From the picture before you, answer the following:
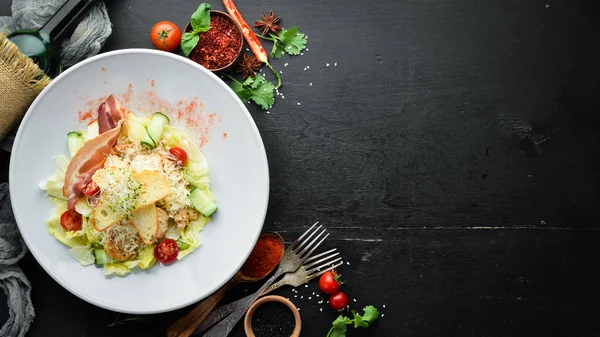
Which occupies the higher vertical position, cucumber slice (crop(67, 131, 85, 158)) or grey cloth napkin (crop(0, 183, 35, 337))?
cucumber slice (crop(67, 131, 85, 158))

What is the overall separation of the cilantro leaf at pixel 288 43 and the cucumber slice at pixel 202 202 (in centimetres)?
105

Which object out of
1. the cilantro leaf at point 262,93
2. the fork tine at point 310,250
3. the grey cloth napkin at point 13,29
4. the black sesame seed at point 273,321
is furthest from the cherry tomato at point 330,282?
the grey cloth napkin at point 13,29

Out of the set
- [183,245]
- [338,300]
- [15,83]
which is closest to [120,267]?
[183,245]

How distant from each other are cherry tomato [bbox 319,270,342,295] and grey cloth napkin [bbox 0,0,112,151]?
2.05 metres

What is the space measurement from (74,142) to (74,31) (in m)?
0.75

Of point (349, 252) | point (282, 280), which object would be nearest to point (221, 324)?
point (282, 280)

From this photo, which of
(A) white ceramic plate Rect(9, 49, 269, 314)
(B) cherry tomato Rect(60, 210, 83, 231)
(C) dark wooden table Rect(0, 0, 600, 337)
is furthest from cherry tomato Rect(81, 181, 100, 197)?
(C) dark wooden table Rect(0, 0, 600, 337)

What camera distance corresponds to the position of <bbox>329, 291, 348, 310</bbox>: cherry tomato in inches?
135

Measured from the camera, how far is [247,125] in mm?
3170

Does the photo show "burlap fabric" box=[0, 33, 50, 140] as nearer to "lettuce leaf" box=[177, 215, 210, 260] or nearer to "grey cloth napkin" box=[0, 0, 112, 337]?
"grey cloth napkin" box=[0, 0, 112, 337]

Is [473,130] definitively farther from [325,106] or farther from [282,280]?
[282,280]

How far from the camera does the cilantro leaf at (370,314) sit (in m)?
3.44

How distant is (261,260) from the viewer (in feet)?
11.3

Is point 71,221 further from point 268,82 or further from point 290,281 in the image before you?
point 268,82
